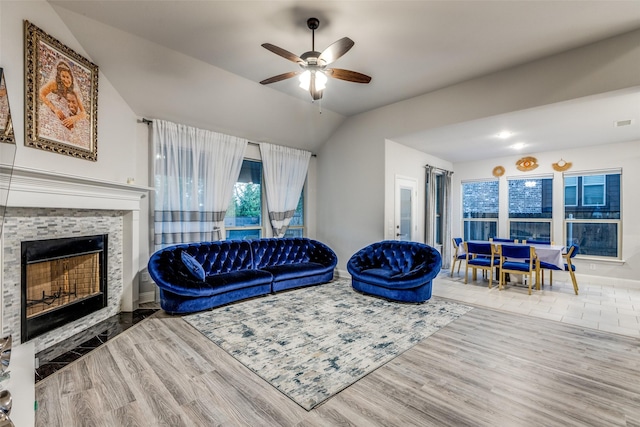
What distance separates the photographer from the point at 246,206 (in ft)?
18.3

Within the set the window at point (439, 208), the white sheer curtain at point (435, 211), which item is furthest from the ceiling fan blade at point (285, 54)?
the window at point (439, 208)

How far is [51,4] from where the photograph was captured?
9.11ft

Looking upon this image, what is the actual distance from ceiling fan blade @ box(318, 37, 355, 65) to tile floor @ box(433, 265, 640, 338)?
3.79m

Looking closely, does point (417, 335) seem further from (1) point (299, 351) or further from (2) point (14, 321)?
(2) point (14, 321)

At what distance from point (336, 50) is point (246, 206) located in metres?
3.64

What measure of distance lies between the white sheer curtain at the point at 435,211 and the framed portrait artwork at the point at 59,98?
5924mm

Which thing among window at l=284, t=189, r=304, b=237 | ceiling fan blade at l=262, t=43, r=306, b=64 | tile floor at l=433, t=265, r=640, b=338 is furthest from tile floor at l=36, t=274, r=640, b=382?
ceiling fan blade at l=262, t=43, r=306, b=64

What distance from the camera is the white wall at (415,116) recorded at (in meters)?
3.19

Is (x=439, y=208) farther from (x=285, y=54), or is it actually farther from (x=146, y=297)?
(x=146, y=297)

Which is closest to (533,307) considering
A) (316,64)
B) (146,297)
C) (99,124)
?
(316,64)

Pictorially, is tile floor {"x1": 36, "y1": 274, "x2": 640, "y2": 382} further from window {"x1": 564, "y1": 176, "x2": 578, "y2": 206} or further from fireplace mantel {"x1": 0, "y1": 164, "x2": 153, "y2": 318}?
window {"x1": 564, "y1": 176, "x2": 578, "y2": 206}

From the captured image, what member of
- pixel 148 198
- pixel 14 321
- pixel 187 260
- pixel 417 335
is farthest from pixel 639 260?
pixel 14 321

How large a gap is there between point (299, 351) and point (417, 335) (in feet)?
4.19

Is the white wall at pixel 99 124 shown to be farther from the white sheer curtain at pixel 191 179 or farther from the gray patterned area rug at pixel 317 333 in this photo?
the gray patterned area rug at pixel 317 333
